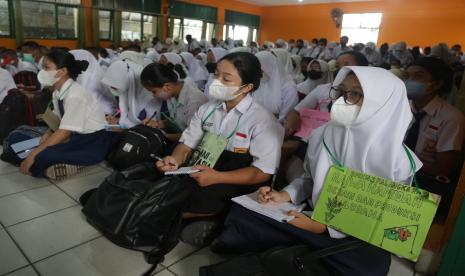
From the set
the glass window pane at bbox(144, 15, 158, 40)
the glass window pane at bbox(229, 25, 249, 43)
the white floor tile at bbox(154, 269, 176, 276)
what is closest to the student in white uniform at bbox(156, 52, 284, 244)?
the white floor tile at bbox(154, 269, 176, 276)

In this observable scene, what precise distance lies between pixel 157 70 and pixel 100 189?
1.10m

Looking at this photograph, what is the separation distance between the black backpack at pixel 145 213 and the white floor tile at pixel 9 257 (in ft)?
1.31

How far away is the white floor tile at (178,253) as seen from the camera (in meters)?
1.76

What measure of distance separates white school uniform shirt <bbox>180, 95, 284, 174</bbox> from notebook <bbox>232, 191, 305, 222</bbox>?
31cm

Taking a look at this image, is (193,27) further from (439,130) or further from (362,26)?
(439,130)

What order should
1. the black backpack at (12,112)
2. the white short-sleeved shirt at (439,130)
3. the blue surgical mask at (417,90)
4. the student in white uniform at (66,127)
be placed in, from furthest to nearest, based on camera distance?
the black backpack at (12,112) < the student in white uniform at (66,127) < the blue surgical mask at (417,90) < the white short-sleeved shirt at (439,130)

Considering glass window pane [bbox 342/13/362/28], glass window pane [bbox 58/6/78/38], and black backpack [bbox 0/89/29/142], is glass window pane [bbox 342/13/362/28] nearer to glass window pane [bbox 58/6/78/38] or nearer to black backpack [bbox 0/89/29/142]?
glass window pane [bbox 58/6/78/38]

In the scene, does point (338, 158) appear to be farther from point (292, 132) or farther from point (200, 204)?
point (292, 132)

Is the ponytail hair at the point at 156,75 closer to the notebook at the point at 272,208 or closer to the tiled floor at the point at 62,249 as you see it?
the tiled floor at the point at 62,249

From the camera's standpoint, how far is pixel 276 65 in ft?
10.6

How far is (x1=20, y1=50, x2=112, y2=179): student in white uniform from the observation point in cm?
253

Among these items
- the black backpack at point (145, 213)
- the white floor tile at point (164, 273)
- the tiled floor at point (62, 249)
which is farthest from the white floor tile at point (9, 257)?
the white floor tile at point (164, 273)

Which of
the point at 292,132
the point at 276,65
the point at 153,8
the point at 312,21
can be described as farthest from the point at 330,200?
the point at 312,21

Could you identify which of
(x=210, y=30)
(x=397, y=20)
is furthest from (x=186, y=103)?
(x=210, y=30)
